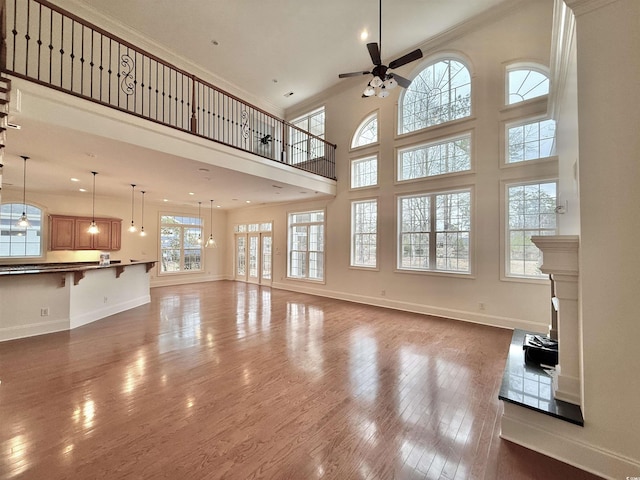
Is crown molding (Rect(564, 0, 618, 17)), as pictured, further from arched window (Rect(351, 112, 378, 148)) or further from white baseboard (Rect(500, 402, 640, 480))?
arched window (Rect(351, 112, 378, 148))

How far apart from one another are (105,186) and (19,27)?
10.4ft

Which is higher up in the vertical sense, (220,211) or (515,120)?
(515,120)

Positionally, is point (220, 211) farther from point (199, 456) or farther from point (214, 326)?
point (199, 456)

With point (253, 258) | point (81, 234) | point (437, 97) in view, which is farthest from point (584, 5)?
point (81, 234)

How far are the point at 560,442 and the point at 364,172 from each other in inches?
238

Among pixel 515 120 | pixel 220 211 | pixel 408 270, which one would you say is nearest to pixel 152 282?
pixel 220 211

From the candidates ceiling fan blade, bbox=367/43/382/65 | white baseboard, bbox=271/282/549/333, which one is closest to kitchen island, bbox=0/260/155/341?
white baseboard, bbox=271/282/549/333

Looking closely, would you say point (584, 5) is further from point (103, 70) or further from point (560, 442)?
point (103, 70)

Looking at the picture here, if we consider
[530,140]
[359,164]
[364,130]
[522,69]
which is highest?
[522,69]

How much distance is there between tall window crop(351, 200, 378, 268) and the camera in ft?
21.5

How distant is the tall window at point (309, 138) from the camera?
8164mm

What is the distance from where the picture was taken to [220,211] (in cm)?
1086

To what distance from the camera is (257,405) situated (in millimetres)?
2340

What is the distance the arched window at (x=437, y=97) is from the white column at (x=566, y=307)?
171 inches
